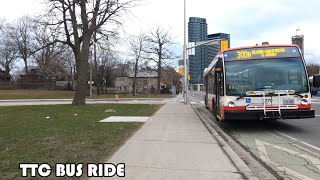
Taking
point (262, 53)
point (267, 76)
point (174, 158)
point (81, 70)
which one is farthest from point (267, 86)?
point (81, 70)

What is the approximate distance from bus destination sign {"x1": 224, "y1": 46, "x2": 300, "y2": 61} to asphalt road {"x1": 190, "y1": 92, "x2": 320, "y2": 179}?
2639 mm

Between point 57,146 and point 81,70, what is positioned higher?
point 81,70

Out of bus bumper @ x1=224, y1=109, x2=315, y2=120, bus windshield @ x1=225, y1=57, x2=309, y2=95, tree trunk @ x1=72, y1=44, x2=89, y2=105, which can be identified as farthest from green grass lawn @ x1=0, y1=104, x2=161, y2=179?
tree trunk @ x1=72, y1=44, x2=89, y2=105

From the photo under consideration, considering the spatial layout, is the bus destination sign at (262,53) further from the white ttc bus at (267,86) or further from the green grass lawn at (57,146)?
the green grass lawn at (57,146)

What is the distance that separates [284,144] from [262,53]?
3.87 metres

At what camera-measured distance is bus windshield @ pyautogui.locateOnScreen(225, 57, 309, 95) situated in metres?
12.7

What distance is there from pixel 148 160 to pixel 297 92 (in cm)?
713

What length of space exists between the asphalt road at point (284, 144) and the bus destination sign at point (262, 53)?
2.64 metres

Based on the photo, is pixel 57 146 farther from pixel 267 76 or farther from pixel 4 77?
pixel 4 77

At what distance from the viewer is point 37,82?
311ft

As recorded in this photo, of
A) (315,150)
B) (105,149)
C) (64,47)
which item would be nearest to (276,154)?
(315,150)

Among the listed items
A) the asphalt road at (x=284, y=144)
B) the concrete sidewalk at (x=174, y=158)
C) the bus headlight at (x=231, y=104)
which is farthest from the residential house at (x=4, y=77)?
the concrete sidewalk at (x=174, y=158)

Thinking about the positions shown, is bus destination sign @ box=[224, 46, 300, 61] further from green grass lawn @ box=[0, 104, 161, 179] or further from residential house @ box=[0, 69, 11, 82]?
residential house @ box=[0, 69, 11, 82]

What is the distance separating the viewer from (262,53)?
13172 mm
